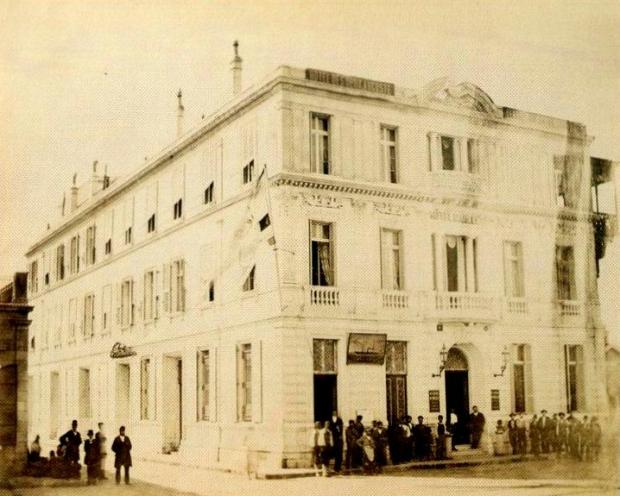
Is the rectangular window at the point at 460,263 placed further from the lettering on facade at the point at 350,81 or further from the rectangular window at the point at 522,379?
the lettering on facade at the point at 350,81

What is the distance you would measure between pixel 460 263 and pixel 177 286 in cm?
220

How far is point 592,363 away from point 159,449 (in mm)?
3520

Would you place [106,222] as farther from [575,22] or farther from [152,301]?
[575,22]

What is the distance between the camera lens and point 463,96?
6.99m

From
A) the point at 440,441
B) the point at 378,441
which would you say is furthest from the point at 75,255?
the point at 440,441

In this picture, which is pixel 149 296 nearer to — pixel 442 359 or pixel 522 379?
pixel 442 359

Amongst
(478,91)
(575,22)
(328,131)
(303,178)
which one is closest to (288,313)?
(303,178)

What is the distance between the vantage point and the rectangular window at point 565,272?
722cm

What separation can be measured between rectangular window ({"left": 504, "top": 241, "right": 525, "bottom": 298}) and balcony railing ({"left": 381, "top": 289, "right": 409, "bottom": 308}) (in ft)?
2.92

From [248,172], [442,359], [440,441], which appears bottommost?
[440,441]

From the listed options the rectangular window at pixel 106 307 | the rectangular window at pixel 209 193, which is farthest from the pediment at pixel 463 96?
the rectangular window at pixel 106 307

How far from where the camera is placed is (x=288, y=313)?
20.6ft

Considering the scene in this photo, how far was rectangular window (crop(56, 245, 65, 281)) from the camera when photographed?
6379mm

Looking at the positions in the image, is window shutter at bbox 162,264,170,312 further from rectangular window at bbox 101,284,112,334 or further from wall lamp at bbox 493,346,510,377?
wall lamp at bbox 493,346,510,377
